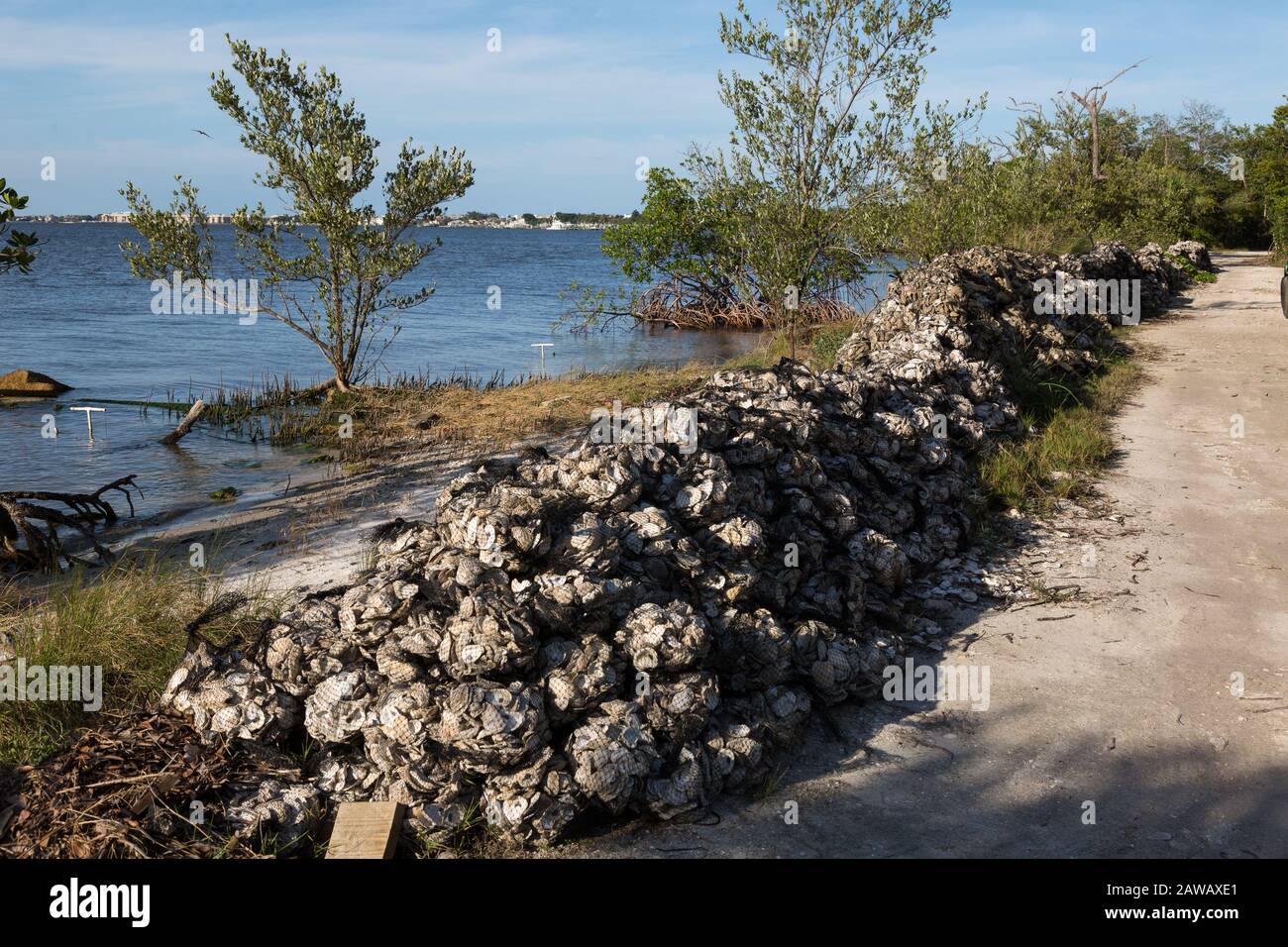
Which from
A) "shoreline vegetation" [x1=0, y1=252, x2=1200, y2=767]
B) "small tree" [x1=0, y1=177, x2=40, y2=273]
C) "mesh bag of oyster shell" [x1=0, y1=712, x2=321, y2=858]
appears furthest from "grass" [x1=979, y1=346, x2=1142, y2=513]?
"small tree" [x1=0, y1=177, x2=40, y2=273]

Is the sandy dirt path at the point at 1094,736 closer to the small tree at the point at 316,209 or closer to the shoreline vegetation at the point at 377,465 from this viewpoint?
the shoreline vegetation at the point at 377,465

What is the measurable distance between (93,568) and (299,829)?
6.96m

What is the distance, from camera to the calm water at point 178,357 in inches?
622

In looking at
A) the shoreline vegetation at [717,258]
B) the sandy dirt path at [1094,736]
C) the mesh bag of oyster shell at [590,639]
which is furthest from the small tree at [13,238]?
the sandy dirt path at [1094,736]

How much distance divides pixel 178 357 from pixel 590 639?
2881 centimetres

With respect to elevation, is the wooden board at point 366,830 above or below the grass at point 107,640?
below

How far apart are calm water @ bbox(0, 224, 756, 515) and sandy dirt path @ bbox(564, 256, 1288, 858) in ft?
35.9

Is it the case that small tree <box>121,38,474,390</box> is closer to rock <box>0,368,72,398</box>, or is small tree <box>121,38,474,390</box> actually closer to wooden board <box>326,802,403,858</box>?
rock <box>0,368,72,398</box>

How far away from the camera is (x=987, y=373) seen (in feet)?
39.9

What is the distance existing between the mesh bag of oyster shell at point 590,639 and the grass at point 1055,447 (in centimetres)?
241

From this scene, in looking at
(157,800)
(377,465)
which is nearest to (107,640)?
(157,800)

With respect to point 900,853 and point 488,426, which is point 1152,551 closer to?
point 900,853

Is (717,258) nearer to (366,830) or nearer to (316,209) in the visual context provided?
(316,209)

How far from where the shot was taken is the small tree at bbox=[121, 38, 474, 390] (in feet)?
60.0
